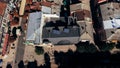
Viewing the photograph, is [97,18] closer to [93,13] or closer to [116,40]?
[93,13]

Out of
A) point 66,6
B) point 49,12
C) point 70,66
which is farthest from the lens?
point 66,6

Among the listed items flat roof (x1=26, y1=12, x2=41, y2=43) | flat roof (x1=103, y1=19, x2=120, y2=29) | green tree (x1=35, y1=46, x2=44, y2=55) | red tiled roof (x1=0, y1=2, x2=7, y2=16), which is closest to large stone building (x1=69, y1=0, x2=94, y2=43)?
flat roof (x1=103, y1=19, x2=120, y2=29)

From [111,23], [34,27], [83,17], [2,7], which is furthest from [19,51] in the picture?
[111,23]

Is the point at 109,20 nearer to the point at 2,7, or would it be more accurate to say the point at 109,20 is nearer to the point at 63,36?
the point at 63,36

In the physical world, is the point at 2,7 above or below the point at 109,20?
above

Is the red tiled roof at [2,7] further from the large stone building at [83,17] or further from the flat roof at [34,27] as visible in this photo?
the large stone building at [83,17]

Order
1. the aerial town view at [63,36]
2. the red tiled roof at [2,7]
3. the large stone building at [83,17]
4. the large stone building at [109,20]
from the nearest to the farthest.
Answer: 1. the large stone building at [109,20]
2. the aerial town view at [63,36]
3. the large stone building at [83,17]
4. the red tiled roof at [2,7]

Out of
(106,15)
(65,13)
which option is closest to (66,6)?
(65,13)

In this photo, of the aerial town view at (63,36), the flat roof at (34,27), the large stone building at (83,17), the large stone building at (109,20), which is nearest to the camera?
the large stone building at (109,20)

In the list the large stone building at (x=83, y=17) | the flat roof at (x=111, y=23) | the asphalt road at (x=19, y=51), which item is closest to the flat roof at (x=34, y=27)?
the asphalt road at (x=19, y=51)
